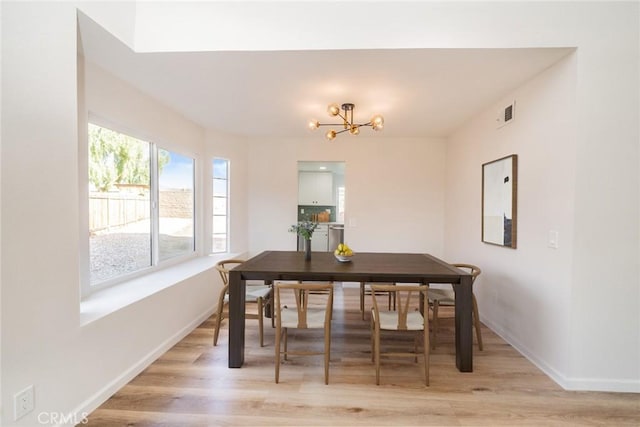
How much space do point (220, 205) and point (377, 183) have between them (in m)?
2.51

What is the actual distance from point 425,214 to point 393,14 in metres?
3.23

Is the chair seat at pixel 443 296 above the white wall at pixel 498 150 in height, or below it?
below

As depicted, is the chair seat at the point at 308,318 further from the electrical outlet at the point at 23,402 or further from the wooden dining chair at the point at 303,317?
the electrical outlet at the point at 23,402

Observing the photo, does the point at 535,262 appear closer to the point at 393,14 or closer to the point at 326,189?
the point at 393,14

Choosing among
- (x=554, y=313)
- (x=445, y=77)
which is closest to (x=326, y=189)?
(x=445, y=77)

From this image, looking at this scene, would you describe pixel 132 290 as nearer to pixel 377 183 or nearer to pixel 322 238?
pixel 377 183

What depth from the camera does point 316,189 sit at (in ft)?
23.6

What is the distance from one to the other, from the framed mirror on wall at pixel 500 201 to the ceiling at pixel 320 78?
2.31ft

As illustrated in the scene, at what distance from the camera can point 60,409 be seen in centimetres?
164

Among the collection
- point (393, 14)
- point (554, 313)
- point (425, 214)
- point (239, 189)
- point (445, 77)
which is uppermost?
point (393, 14)

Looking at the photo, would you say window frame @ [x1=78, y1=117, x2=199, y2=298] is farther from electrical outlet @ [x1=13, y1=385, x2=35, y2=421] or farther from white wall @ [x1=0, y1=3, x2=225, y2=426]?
electrical outlet @ [x1=13, y1=385, x2=35, y2=421]

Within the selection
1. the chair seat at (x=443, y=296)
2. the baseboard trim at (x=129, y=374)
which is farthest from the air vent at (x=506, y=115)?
the baseboard trim at (x=129, y=374)

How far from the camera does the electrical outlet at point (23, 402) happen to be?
4.57 ft

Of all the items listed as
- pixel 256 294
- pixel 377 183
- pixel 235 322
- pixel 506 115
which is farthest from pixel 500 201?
pixel 235 322
